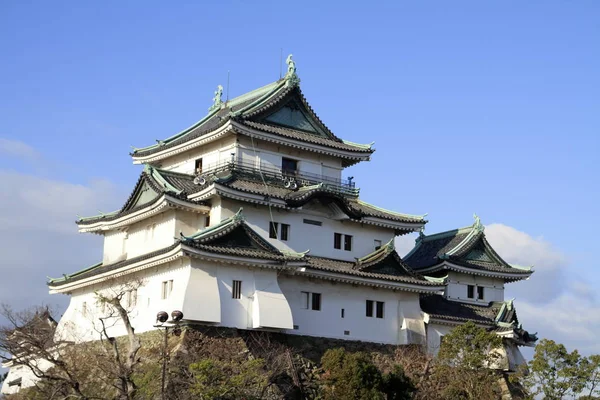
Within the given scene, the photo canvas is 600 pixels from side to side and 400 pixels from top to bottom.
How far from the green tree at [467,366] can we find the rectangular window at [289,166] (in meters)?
11.3

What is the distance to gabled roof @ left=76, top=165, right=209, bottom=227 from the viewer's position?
37.4 meters

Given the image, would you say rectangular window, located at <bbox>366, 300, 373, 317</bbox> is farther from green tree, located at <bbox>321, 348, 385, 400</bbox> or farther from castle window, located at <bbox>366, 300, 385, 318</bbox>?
green tree, located at <bbox>321, 348, 385, 400</bbox>

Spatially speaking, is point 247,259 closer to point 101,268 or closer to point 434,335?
point 101,268

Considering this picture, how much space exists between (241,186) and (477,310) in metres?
15.7

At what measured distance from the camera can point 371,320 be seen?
40.5m

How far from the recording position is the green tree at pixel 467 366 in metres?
36.5

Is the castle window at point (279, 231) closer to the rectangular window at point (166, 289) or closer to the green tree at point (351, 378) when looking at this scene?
the rectangular window at point (166, 289)

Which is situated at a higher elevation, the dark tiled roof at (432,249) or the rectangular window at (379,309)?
the dark tiled roof at (432,249)

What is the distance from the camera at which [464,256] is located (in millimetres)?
46875

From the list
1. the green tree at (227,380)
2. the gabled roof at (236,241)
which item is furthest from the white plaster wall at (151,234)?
the green tree at (227,380)

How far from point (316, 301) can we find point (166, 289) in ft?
23.4

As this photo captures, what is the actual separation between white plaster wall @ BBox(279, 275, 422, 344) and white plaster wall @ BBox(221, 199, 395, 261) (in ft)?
6.43

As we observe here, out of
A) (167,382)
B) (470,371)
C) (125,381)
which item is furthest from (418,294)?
(125,381)

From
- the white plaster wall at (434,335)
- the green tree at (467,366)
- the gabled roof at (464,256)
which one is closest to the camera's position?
the green tree at (467,366)
